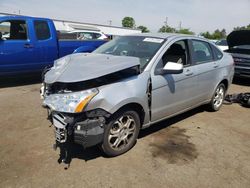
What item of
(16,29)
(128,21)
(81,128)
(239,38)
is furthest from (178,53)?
(128,21)

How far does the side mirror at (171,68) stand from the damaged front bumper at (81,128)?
4.21 feet

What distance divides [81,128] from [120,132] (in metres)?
0.66

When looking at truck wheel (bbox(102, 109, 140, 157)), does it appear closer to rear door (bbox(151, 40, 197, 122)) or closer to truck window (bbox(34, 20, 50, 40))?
rear door (bbox(151, 40, 197, 122))

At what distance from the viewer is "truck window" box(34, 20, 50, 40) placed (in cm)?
770

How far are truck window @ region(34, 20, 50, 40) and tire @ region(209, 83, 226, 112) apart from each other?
5038mm

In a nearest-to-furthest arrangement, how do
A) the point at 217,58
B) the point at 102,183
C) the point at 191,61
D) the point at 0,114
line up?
the point at 102,183 < the point at 191,61 < the point at 0,114 < the point at 217,58

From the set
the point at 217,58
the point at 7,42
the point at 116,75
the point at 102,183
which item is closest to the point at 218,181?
the point at 102,183

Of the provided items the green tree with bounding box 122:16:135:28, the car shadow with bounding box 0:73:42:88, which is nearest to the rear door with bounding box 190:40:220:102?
the car shadow with bounding box 0:73:42:88

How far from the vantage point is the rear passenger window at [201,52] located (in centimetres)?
486

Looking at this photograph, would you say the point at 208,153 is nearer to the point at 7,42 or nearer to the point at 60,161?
the point at 60,161

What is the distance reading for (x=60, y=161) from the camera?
3.46m

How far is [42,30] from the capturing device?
7824mm

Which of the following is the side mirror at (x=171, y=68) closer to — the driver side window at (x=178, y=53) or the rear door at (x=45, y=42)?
the driver side window at (x=178, y=53)

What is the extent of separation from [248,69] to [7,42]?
24.5 ft
